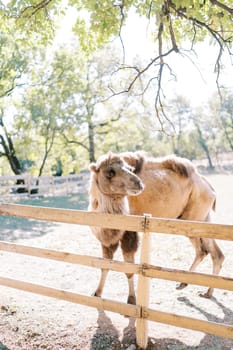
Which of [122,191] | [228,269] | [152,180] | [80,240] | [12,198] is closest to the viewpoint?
[122,191]

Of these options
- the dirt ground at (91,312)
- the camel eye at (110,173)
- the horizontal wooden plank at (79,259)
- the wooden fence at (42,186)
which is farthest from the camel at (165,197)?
the wooden fence at (42,186)

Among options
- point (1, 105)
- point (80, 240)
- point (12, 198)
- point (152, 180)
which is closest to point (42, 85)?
point (1, 105)

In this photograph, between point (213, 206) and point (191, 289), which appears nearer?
point (191, 289)

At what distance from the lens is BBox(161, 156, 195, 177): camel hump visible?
5.12 meters

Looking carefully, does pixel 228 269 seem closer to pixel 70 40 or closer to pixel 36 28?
pixel 36 28

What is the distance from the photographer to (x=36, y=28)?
5.47 meters

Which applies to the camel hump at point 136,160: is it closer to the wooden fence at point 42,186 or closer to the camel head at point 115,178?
the camel head at point 115,178

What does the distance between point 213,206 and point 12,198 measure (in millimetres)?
13936

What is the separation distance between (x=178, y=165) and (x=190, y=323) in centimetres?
260

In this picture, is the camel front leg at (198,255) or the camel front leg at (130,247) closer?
the camel front leg at (130,247)

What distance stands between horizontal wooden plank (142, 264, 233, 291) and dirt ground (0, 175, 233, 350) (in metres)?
0.74

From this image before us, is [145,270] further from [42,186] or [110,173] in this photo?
[42,186]

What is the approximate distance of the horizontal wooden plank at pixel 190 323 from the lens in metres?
2.85

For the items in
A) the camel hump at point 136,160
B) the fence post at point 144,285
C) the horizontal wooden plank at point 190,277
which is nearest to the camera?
the horizontal wooden plank at point 190,277
